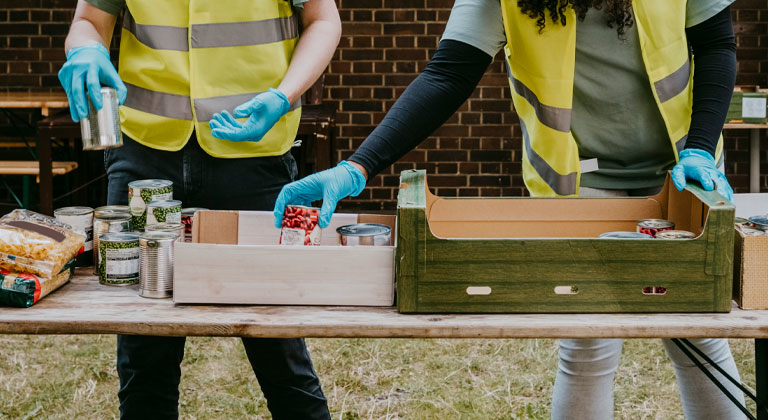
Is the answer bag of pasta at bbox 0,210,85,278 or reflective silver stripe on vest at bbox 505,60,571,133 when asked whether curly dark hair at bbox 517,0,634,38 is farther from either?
bag of pasta at bbox 0,210,85,278

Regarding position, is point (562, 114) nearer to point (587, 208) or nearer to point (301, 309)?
point (587, 208)

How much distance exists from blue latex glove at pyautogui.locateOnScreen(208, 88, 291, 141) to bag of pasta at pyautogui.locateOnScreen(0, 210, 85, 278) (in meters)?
0.36

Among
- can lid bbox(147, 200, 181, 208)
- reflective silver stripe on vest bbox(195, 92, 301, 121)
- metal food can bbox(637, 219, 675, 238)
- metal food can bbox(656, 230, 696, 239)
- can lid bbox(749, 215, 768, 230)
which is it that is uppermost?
reflective silver stripe on vest bbox(195, 92, 301, 121)

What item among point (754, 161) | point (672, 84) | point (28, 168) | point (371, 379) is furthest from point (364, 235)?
point (754, 161)

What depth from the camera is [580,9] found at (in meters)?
1.77

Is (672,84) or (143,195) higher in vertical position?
(672,84)

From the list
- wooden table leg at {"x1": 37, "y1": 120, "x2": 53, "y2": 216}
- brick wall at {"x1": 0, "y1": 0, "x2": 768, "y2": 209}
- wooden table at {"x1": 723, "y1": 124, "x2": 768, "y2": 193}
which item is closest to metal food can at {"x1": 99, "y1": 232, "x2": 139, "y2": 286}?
wooden table leg at {"x1": 37, "y1": 120, "x2": 53, "y2": 216}

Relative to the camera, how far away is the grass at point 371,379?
116 inches

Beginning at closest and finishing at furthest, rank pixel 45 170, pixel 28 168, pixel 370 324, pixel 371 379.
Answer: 1. pixel 370 324
2. pixel 371 379
3. pixel 45 170
4. pixel 28 168

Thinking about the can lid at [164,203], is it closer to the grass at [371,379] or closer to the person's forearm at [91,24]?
the person's forearm at [91,24]

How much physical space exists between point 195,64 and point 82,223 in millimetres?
425

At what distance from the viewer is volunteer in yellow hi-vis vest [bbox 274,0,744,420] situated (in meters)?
1.75

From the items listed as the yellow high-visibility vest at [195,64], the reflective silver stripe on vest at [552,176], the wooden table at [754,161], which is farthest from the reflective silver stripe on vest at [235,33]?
the wooden table at [754,161]

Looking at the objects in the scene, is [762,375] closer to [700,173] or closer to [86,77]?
[700,173]
